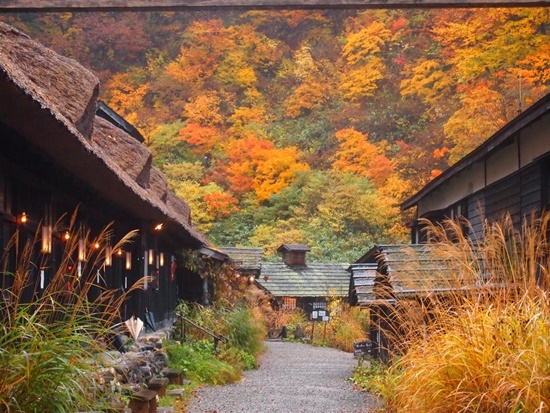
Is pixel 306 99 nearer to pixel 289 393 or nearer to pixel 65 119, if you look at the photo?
pixel 289 393

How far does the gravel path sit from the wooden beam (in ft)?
16.6

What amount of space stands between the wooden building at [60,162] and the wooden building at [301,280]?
21.5 m

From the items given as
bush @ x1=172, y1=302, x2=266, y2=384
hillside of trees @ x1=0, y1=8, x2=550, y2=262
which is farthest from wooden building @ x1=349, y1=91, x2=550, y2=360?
hillside of trees @ x1=0, y1=8, x2=550, y2=262

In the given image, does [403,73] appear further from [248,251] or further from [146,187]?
[146,187]

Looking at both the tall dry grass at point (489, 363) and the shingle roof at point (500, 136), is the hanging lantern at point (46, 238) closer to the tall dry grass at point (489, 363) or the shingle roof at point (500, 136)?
the tall dry grass at point (489, 363)

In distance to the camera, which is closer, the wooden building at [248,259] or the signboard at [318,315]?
the wooden building at [248,259]

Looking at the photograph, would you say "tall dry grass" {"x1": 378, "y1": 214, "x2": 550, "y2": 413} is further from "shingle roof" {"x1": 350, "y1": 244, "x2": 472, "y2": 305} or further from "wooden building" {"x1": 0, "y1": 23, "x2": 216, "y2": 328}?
"wooden building" {"x1": 0, "y1": 23, "x2": 216, "y2": 328}

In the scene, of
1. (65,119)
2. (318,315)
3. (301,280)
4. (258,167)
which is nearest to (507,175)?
(65,119)

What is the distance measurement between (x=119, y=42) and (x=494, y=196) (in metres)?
40.7

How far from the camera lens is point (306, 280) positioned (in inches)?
1400

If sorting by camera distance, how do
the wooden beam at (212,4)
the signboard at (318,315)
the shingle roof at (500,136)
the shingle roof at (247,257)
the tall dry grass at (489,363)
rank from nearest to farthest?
the tall dry grass at (489,363) → the wooden beam at (212,4) → the shingle roof at (500,136) → the shingle roof at (247,257) → the signboard at (318,315)

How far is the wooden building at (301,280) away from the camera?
34.4 metres

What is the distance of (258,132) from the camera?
44.6 m

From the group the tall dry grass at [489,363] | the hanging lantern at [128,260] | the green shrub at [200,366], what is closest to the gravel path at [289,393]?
the green shrub at [200,366]
